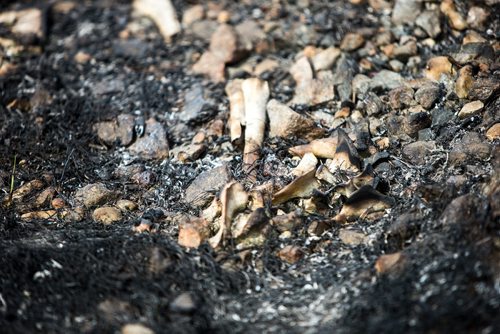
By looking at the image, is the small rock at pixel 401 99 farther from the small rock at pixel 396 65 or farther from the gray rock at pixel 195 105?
the gray rock at pixel 195 105

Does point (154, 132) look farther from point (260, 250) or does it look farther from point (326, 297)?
point (326, 297)

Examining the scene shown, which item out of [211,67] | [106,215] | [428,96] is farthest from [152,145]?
[428,96]

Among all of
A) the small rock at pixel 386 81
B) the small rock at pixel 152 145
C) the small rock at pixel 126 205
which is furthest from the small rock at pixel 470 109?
the small rock at pixel 126 205

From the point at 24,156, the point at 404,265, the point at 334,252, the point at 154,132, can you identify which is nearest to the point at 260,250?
the point at 334,252

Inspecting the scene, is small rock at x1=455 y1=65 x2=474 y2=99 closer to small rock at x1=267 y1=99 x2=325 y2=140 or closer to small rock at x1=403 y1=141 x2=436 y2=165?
small rock at x1=403 y1=141 x2=436 y2=165

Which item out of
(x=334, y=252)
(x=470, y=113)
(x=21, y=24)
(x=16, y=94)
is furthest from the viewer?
(x=21, y=24)

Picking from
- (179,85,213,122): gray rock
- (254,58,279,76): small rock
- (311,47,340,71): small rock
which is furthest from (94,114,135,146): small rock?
(311,47,340,71): small rock
